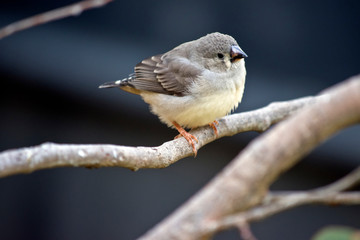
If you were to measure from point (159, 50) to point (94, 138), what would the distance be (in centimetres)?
140

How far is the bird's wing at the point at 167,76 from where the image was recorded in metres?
3.85

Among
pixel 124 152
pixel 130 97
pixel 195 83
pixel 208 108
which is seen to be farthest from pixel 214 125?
pixel 130 97

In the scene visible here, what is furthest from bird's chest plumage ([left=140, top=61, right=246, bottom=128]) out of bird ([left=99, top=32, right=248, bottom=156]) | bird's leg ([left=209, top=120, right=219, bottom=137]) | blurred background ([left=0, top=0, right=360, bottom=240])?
blurred background ([left=0, top=0, right=360, bottom=240])

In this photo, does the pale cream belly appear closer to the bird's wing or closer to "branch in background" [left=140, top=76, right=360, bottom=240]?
the bird's wing

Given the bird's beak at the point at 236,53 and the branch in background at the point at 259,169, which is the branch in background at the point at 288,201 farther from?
the bird's beak at the point at 236,53

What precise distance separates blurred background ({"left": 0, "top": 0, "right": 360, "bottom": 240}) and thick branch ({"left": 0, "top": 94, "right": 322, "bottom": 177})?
2137 millimetres

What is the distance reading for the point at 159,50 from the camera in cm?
573

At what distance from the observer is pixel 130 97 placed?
5.80 meters

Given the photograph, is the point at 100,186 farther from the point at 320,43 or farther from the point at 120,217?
the point at 320,43

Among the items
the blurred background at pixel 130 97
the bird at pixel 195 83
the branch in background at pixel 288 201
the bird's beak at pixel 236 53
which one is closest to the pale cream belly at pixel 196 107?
the bird at pixel 195 83

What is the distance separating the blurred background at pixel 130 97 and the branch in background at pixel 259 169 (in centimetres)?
440

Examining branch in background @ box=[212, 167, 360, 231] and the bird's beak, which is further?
the bird's beak

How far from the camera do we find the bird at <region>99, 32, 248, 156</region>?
3619 mm

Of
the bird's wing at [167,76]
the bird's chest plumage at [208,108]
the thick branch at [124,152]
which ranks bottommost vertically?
the thick branch at [124,152]
